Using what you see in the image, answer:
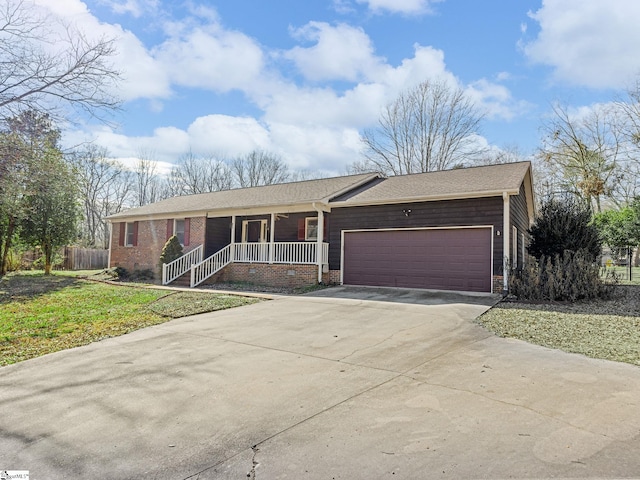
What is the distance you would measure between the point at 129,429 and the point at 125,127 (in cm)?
860

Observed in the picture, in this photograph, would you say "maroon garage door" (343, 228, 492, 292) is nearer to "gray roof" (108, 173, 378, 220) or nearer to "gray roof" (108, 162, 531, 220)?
"gray roof" (108, 162, 531, 220)

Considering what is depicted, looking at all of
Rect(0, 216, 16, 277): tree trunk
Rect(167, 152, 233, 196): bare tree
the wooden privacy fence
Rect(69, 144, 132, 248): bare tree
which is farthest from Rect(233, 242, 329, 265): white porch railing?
Rect(69, 144, 132, 248): bare tree

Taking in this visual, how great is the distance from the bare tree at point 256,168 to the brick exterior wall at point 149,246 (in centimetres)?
1958

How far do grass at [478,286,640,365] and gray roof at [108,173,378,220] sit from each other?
7.41 m

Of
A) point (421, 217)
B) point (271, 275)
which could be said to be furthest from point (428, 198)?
point (271, 275)

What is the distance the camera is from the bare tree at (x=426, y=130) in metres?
28.0

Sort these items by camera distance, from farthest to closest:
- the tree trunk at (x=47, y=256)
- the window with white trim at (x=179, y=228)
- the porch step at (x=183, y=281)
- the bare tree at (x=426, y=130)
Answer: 1. the bare tree at (x=426, y=130)
2. the tree trunk at (x=47, y=256)
3. the window with white trim at (x=179, y=228)
4. the porch step at (x=183, y=281)

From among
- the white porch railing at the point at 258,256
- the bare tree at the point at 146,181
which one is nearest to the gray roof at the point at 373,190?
the white porch railing at the point at 258,256

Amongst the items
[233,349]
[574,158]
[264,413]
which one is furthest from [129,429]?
[574,158]

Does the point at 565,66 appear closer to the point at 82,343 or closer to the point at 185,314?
the point at 185,314

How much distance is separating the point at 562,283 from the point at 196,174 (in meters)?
34.8

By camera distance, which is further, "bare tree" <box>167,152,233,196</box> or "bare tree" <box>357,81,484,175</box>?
"bare tree" <box>167,152,233,196</box>

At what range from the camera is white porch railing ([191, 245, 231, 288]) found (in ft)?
47.9

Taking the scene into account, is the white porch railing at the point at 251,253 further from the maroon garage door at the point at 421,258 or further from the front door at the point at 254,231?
the maroon garage door at the point at 421,258
